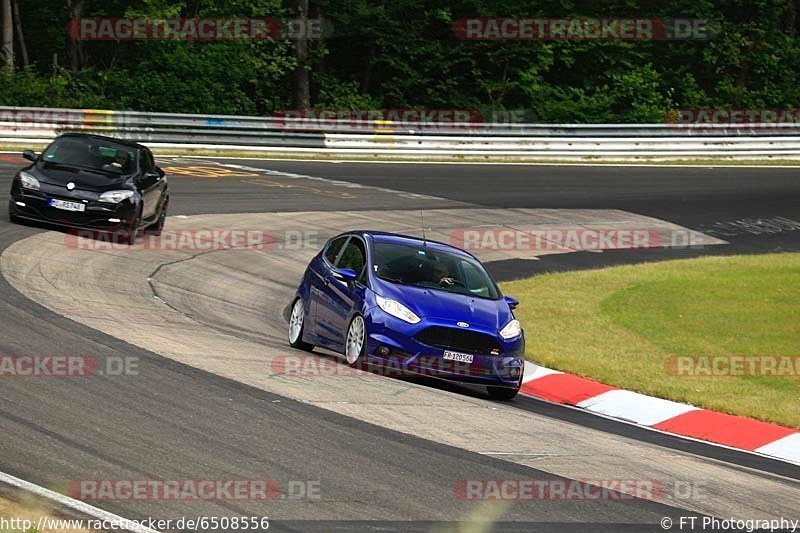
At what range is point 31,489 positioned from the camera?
7.30 meters

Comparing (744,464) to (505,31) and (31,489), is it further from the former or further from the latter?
(505,31)

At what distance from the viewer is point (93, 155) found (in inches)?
782

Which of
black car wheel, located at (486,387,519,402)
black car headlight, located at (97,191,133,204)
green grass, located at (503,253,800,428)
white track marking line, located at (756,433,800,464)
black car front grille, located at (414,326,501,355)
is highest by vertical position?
black car headlight, located at (97,191,133,204)

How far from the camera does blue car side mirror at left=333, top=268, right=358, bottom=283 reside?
44.1 feet

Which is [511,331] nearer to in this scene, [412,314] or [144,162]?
[412,314]

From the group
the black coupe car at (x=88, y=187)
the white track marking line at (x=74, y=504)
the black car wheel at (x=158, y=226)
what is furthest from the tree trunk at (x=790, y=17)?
the white track marking line at (x=74, y=504)

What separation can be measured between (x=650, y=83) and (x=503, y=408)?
35.9 metres

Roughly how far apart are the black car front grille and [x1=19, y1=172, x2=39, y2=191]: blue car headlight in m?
8.60

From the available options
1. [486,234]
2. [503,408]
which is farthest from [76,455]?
[486,234]

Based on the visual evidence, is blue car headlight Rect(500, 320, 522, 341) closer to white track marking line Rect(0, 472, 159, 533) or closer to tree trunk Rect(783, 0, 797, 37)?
white track marking line Rect(0, 472, 159, 533)

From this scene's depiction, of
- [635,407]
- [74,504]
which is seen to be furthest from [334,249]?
[74,504]

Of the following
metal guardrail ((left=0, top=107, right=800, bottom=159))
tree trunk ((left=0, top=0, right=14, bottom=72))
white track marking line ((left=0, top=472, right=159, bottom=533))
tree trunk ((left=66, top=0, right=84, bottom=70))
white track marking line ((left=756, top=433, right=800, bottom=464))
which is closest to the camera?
white track marking line ((left=0, top=472, right=159, bottom=533))

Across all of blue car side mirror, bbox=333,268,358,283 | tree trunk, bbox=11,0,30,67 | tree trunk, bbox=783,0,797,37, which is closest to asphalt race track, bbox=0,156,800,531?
blue car side mirror, bbox=333,268,358,283

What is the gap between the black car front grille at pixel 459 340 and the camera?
12508 mm
